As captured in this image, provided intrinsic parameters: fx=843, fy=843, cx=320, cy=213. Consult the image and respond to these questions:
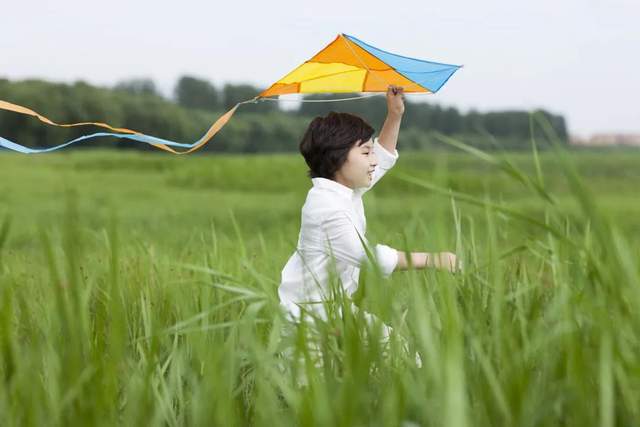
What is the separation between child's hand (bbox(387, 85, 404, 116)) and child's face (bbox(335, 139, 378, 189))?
24cm

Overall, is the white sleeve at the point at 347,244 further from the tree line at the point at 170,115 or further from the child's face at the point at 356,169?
the tree line at the point at 170,115

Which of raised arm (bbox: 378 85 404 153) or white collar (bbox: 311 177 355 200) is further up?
raised arm (bbox: 378 85 404 153)

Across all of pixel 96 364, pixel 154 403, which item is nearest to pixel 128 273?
pixel 154 403

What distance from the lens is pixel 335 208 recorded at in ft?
7.71

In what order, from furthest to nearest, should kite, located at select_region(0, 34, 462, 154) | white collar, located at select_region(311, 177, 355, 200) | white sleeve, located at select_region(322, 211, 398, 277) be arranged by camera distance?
kite, located at select_region(0, 34, 462, 154) < white collar, located at select_region(311, 177, 355, 200) < white sleeve, located at select_region(322, 211, 398, 277)

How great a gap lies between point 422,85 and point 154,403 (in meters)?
1.47

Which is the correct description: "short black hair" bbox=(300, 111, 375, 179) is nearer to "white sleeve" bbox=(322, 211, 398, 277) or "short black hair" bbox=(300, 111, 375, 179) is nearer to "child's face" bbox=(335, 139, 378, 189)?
"child's face" bbox=(335, 139, 378, 189)

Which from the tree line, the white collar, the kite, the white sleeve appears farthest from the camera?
the tree line

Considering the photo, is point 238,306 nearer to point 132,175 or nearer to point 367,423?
point 367,423

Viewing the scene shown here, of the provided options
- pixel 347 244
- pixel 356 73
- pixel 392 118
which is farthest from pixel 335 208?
pixel 356 73

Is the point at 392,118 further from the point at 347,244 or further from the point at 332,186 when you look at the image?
the point at 347,244

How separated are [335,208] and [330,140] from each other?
0.81 ft

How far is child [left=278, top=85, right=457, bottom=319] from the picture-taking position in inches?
91.4

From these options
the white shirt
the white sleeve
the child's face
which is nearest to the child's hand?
the child's face
